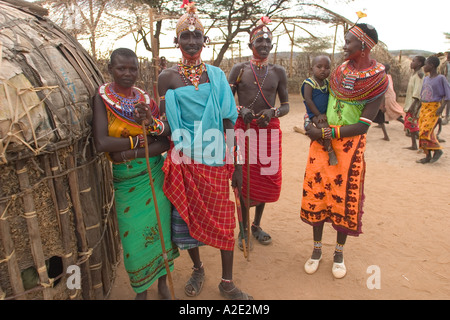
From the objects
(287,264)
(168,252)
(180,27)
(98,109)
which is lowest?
(287,264)

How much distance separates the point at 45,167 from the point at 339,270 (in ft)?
8.44

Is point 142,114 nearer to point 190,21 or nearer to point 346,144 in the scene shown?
point 190,21

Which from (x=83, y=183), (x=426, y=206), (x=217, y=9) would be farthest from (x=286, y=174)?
(x=217, y=9)

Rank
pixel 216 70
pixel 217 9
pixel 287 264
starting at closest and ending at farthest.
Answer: pixel 216 70 < pixel 287 264 < pixel 217 9

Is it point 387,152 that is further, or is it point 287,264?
point 387,152

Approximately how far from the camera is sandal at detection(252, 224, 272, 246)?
145 inches

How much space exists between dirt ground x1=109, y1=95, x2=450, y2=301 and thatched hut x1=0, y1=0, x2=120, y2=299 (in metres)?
0.73

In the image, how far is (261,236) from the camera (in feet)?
12.2

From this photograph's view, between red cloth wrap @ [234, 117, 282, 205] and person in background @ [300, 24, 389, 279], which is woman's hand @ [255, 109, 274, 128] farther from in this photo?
person in background @ [300, 24, 389, 279]

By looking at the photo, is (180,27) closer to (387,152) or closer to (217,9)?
(387,152)

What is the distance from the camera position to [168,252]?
2.59 meters

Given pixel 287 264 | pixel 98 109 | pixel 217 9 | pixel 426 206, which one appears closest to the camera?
pixel 98 109

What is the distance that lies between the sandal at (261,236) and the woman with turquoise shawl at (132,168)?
4.23ft
